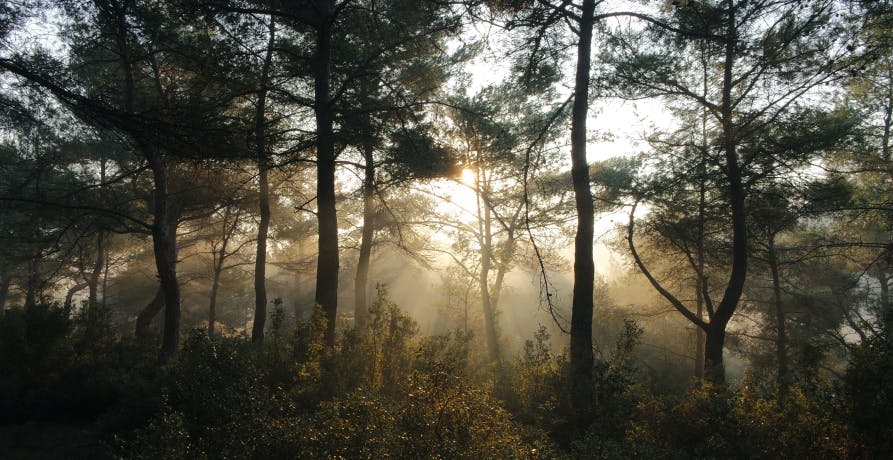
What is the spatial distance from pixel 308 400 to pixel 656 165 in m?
8.86

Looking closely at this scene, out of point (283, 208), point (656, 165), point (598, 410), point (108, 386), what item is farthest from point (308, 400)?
point (283, 208)

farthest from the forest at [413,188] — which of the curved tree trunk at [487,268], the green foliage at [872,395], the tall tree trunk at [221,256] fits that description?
the curved tree trunk at [487,268]

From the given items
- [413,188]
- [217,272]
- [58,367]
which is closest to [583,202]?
[413,188]

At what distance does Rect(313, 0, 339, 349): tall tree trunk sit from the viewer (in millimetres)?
7598

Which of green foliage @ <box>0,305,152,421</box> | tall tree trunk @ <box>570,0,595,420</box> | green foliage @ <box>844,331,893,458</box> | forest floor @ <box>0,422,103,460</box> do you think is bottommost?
forest floor @ <box>0,422,103,460</box>

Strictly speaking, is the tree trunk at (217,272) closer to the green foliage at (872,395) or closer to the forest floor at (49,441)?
the forest floor at (49,441)

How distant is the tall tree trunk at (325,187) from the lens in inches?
299

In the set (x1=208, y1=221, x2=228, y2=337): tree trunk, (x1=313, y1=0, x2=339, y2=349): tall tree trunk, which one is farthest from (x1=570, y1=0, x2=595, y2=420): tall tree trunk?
(x1=208, y1=221, x2=228, y2=337): tree trunk

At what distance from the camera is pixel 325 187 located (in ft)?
25.8

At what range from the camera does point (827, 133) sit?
8.43m

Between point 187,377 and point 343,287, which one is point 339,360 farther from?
point 343,287

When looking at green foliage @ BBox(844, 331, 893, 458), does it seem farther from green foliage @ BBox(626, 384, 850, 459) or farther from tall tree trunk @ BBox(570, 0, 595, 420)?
tall tree trunk @ BBox(570, 0, 595, 420)

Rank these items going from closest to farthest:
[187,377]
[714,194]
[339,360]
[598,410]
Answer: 1. [187,377]
2. [598,410]
3. [339,360]
4. [714,194]

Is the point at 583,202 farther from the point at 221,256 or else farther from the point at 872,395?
the point at 221,256
